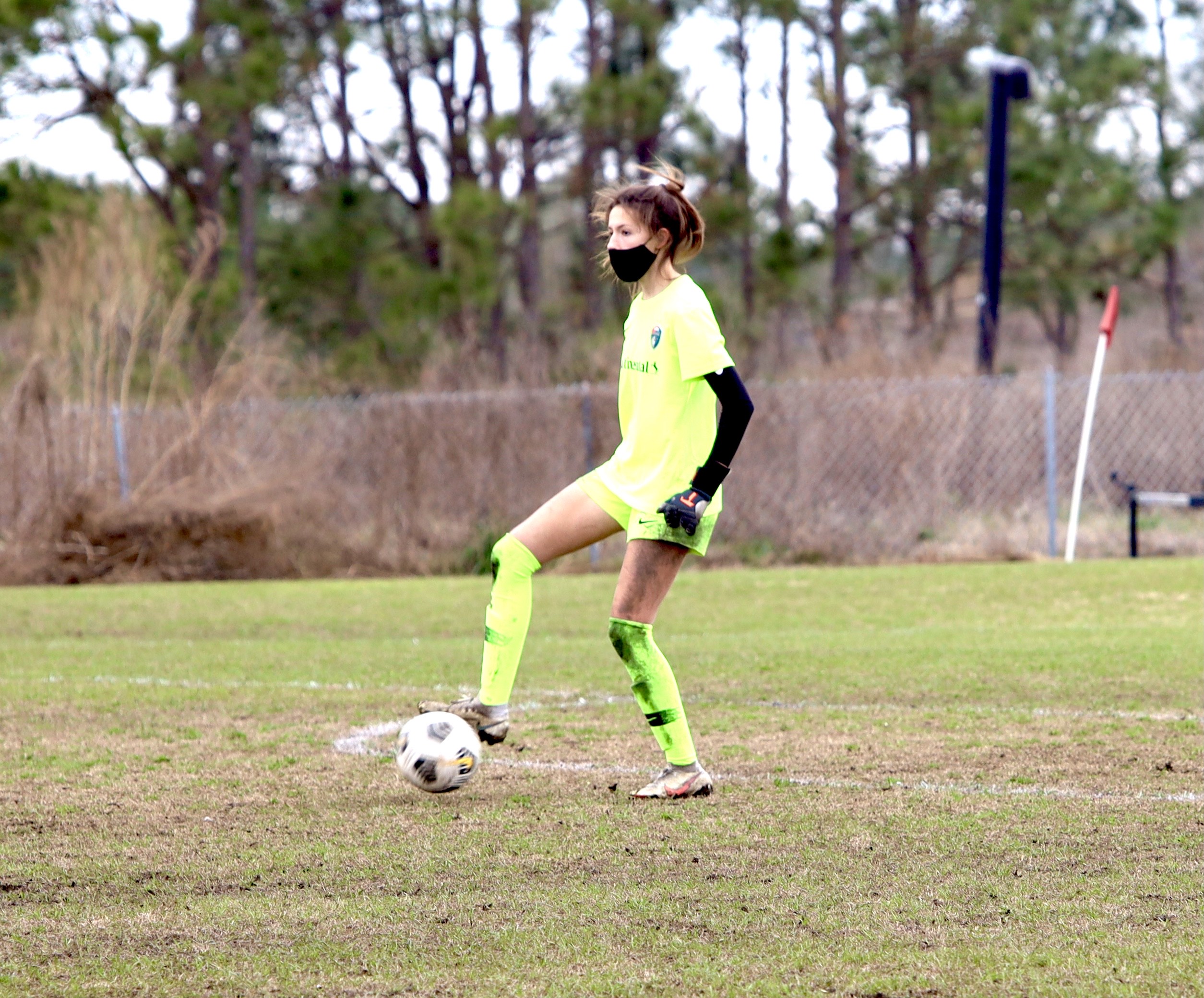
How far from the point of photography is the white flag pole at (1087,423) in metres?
14.6

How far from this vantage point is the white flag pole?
575 inches

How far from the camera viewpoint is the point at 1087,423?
15.1 metres

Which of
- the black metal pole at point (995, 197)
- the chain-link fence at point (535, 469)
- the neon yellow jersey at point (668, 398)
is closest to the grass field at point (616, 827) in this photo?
the neon yellow jersey at point (668, 398)

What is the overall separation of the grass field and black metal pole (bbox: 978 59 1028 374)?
8618 millimetres

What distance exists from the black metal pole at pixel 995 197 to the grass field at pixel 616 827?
28.3ft

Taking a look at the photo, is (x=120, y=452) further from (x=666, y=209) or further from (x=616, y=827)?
(x=616, y=827)

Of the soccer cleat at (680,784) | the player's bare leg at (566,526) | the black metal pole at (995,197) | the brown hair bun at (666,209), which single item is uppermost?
the black metal pole at (995,197)

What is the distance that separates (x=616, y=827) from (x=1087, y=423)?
1161 centimetres

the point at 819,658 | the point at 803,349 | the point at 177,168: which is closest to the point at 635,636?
the point at 819,658

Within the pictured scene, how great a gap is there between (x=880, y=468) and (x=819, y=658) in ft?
24.8

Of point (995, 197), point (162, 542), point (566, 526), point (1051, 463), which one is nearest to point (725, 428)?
point (566, 526)

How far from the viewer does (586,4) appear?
22.9 metres

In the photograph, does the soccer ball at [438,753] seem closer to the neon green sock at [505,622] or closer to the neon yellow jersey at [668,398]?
the neon green sock at [505,622]

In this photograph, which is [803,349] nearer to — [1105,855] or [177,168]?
[177,168]
